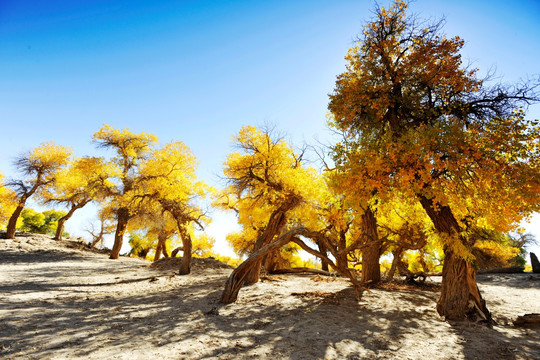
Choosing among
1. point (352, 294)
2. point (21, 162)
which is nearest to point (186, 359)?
point (352, 294)

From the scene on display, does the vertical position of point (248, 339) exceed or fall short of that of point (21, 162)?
it falls short

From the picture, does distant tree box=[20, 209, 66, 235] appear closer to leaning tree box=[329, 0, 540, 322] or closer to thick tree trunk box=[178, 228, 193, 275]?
thick tree trunk box=[178, 228, 193, 275]

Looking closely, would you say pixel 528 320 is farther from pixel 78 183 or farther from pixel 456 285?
pixel 78 183

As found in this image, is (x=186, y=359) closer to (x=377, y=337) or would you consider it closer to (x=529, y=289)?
(x=377, y=337)

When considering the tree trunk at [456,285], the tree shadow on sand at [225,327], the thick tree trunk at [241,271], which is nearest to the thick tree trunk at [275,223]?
the tree shadow on sand at [225,327]

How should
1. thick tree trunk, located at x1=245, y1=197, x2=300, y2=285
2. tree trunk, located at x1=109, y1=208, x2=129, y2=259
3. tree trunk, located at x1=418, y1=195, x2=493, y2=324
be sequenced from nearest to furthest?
tree trunk, located at x1=418, y1=195, x2=493, y2=324
thick tree trunk, located at x1=245, y1=197, x2=300, y2=285
tree trunk, located at x1=109, y1=208, x2=129, y2=259

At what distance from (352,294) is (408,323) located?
315 centimetres

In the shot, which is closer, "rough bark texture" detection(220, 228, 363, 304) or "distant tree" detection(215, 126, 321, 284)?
"rough bark texture" detection(220, 228, 363, 304)

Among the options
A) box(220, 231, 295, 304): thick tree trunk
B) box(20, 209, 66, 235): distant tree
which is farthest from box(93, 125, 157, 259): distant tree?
box(20, 209, 66, 235): distant tree

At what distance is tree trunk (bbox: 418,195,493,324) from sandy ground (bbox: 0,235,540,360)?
1.57 feet

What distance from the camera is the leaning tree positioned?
7.37m

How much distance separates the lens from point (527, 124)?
722 cm

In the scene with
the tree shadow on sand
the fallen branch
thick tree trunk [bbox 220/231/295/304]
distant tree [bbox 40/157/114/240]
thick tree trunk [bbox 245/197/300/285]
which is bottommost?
the tree shadow on sand

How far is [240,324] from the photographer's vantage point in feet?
22.0
